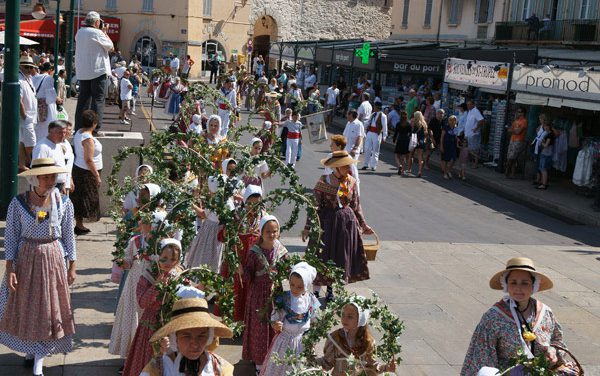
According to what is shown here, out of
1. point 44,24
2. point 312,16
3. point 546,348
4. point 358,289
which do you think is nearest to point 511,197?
point 358,289

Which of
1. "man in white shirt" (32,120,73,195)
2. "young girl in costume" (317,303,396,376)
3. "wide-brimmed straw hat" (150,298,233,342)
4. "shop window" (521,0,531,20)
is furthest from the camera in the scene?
"shop window" (521,0,531,20)

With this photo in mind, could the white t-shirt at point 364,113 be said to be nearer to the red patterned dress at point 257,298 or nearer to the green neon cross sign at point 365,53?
the green neon cross sign at point 365,53

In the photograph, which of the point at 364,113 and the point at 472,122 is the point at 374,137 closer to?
the point at 364,113

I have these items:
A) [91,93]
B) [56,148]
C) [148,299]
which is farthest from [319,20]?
[148,299]

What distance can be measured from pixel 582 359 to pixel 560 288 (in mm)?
3156

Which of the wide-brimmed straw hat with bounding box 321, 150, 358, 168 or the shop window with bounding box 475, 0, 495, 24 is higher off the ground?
the shop window with bounding box 475, 0, 495, 24

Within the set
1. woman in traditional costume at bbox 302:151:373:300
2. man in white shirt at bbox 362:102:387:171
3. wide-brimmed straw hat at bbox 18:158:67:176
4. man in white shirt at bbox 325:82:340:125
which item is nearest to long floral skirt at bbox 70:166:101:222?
woman in traditional costume at bbox 302:151:373:300

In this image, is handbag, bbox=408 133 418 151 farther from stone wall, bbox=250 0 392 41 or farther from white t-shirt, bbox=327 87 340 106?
stone wall, bbox=250 0 392 41

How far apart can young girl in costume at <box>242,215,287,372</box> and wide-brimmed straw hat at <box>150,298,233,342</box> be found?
9.55 ft

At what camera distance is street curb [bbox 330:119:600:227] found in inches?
736

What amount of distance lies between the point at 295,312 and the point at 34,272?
87.3 inches

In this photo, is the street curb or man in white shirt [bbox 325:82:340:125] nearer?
the street curb

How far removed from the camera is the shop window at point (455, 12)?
4048 centimetres

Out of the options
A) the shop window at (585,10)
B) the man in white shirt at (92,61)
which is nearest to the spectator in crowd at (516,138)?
the shop window at (585,10)
